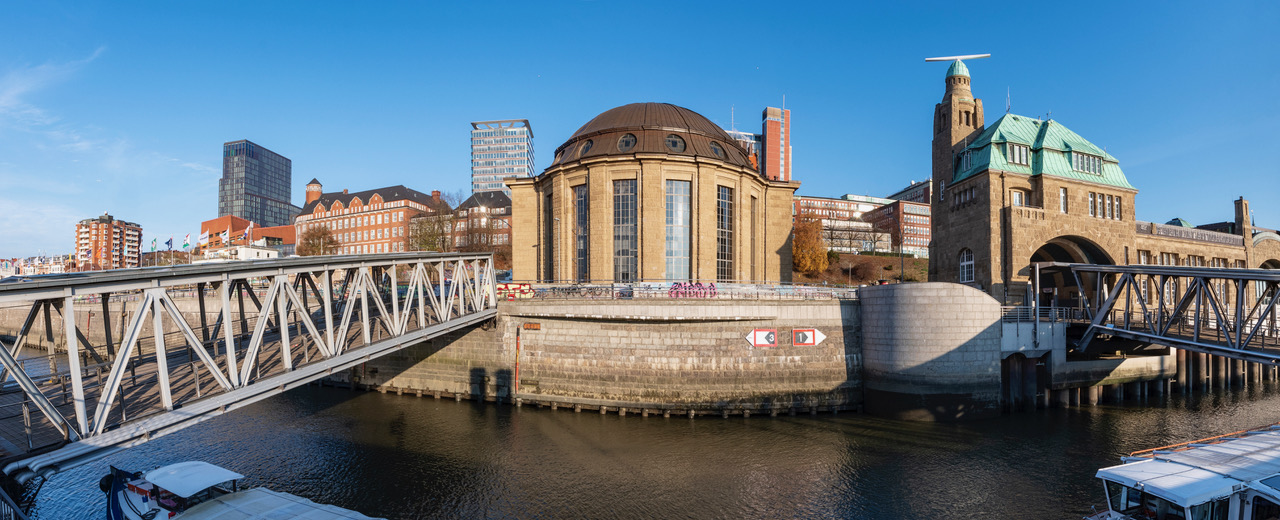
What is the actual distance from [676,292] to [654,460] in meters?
12.0

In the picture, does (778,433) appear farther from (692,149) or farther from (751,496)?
(692,149)

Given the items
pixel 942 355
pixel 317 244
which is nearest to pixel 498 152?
pixel 317 244

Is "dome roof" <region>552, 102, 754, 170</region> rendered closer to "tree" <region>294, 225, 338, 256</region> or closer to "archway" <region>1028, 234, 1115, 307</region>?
"archway" <region>1028, 234, 1115, 307</region>

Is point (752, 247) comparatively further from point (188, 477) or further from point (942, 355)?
point (188, 477)

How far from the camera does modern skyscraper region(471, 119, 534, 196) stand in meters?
174

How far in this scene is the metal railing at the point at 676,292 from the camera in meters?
34.8

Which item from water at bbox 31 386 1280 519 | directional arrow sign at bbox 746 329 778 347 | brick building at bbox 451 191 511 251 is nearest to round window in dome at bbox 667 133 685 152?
directional arrow sign at bbox 746 329 778 347

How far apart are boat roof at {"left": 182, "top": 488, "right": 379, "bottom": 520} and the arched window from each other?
159 ft

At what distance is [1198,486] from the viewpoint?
1532 centimetres

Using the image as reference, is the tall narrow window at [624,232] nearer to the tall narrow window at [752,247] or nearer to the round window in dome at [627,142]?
the round window in dome at [627,142]

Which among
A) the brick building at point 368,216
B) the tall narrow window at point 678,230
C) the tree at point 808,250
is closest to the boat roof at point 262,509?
the tall narrow window at point 678,230

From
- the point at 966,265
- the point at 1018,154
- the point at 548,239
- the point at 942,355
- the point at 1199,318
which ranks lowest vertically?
the point at 942,355

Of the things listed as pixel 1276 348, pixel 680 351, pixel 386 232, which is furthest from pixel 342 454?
pixel 386 232

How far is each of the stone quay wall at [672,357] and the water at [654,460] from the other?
1.35 meters
